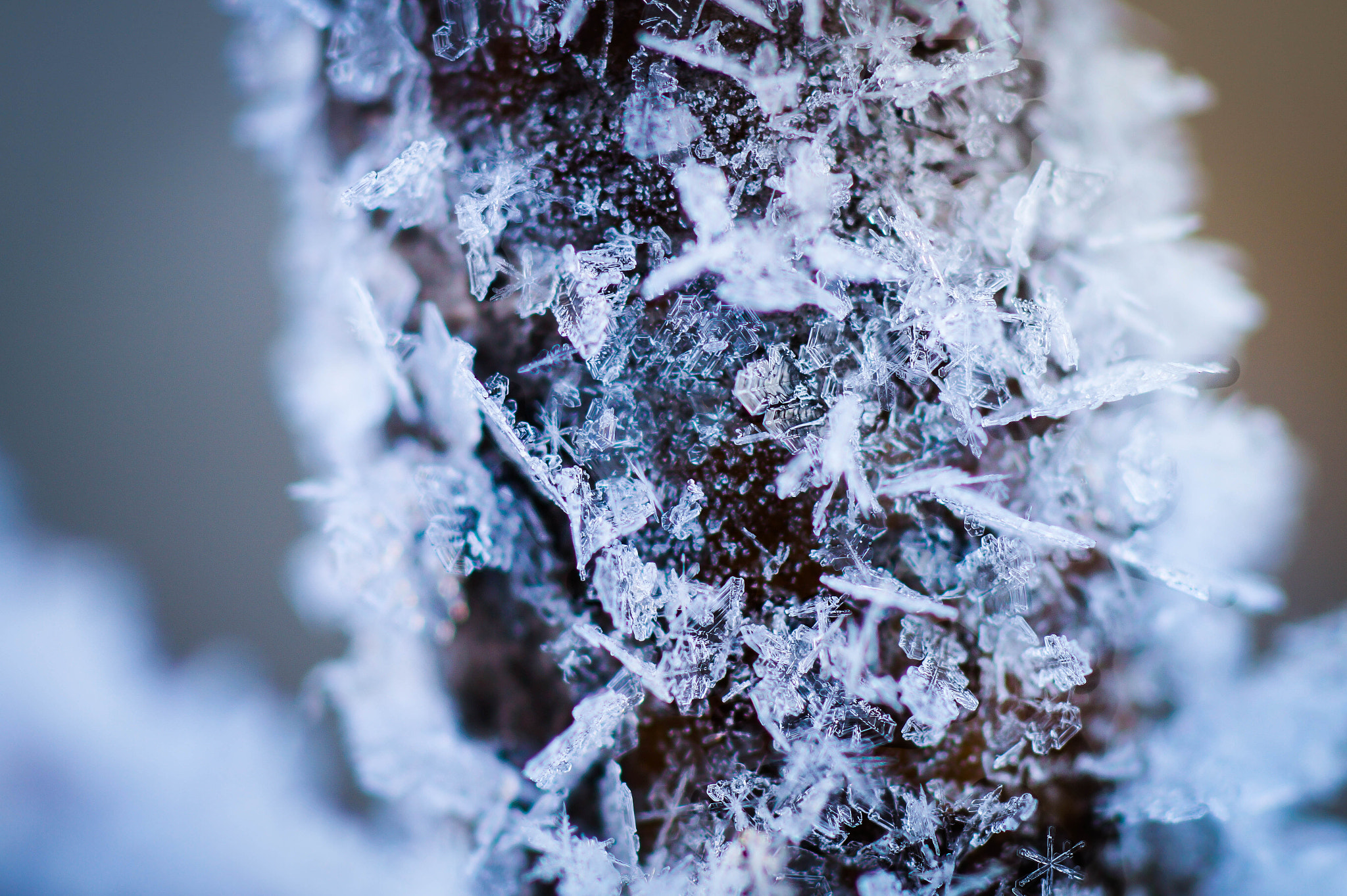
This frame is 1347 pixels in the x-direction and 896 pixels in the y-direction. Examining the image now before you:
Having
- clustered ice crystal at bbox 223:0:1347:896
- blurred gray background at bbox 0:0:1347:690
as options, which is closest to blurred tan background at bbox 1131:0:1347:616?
blurred gray background at bbox 0:0:1347:690

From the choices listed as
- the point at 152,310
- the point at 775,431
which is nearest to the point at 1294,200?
the point at 775,431

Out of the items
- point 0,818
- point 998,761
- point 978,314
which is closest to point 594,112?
point 978,314

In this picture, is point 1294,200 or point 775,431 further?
point 1294,200

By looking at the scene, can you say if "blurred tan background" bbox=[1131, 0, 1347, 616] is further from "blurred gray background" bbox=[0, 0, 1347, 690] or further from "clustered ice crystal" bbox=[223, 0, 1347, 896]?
"clustered ice crystal" bbox=[223, 0, 1347, 896]

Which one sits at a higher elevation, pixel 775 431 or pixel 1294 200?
pixel 1294 200

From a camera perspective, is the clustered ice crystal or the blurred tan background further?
the blurred tan background

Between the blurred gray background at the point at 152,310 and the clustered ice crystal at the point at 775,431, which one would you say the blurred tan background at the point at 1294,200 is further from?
the clustered ice crystal at the point at 775,431

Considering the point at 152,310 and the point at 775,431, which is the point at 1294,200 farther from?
the point at 152,310
